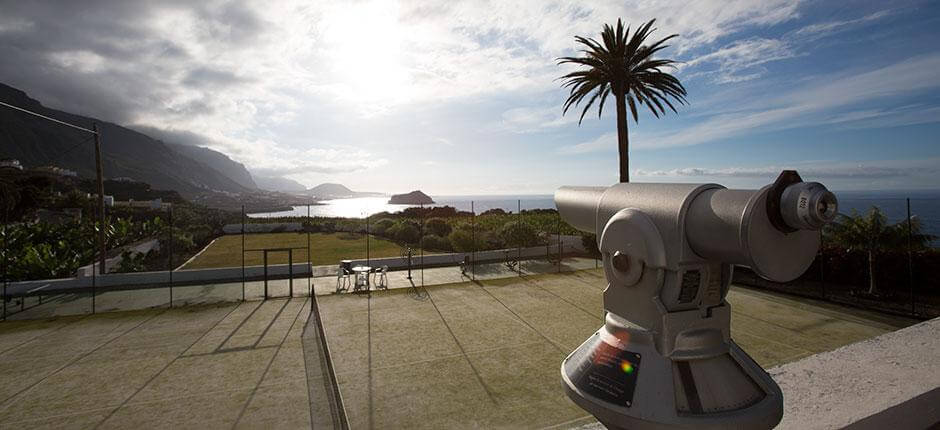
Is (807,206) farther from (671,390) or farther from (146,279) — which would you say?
(146,279)

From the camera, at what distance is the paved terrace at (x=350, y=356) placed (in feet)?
24.6

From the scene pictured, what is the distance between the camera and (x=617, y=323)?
152 cm

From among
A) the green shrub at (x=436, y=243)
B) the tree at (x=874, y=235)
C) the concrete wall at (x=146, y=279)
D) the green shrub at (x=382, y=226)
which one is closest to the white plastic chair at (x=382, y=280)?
the concrete wall at (x=146, y=279)

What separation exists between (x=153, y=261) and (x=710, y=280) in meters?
31.5

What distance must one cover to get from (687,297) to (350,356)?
9621 mm

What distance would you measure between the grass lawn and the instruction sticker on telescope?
25871mm

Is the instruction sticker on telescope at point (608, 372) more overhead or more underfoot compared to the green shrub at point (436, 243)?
more overhead

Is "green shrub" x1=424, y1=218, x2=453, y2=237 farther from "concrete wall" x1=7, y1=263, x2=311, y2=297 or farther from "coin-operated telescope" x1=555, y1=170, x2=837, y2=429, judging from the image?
"coin-operated telescope" x1=555, y1=170, x2=837, y2=429

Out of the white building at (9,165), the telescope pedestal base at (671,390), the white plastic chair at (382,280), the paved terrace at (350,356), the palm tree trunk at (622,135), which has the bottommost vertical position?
the paved terrace at (350,356)

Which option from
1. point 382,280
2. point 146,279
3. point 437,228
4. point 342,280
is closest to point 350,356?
point 382,280

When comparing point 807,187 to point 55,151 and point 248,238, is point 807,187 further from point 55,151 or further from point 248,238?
point 55,151

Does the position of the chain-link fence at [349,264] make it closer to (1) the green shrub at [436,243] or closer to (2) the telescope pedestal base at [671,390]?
(1) the green shrub at [436,243]

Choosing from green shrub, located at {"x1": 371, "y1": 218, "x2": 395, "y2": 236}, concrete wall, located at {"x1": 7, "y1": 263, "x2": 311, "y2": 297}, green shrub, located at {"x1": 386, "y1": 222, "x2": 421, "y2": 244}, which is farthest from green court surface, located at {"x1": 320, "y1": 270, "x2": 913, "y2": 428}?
green shrub, located at {"x1": 371, "y1": 218, "x2": 395, "y2": 236}

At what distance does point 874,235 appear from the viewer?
14.6 meters
